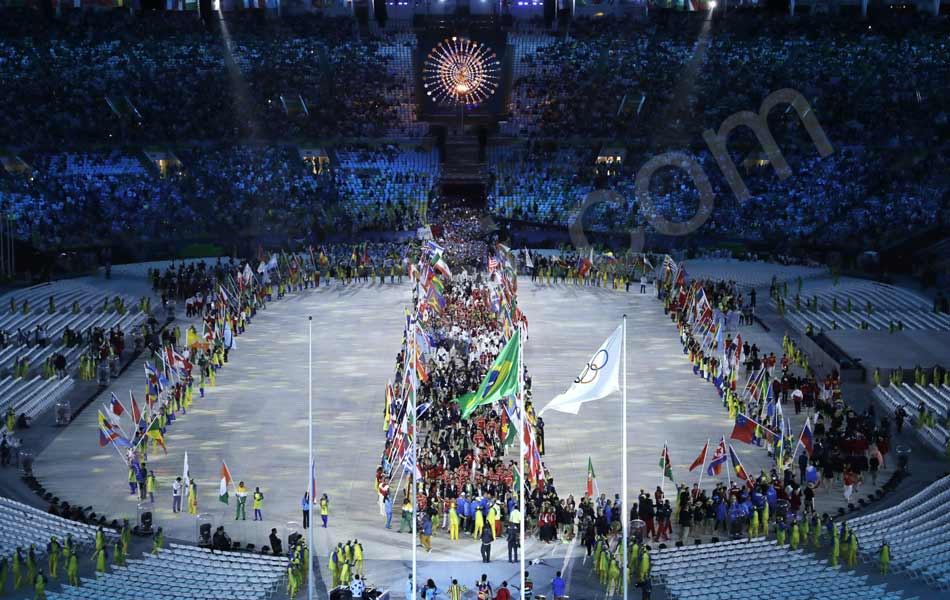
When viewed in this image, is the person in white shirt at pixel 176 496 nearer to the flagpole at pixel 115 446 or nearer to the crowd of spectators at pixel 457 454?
the flagpole at pixel 115 446

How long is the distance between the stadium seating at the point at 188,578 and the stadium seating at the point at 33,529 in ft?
5.80

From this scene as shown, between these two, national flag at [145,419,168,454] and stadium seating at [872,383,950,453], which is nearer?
national flag at [145,419,168,454]

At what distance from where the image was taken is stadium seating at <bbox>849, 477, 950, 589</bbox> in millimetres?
24688

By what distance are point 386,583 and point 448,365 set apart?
48.2ft

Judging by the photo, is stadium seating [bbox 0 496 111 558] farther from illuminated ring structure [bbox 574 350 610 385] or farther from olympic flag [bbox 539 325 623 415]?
illuminated ring structure [bbox 574 350 610 385]

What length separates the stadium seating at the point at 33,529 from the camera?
88.8ft

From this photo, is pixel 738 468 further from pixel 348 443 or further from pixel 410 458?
pixel 348 443

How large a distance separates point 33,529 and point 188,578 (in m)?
4.89

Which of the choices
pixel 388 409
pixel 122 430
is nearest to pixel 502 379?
pixel 388 409

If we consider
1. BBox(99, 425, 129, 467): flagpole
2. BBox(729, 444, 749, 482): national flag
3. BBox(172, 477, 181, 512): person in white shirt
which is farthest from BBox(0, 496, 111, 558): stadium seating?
BBox(729, 444, 749, 482): national flag

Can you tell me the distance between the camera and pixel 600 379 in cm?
2406

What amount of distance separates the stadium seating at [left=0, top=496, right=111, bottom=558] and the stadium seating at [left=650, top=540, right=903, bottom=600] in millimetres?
11406

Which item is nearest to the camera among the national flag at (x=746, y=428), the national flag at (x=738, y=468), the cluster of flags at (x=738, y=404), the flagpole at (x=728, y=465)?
the national flag at (x=738, y=468)

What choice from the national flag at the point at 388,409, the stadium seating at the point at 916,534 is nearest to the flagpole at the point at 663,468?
the stadium seating at the point at 916,534
